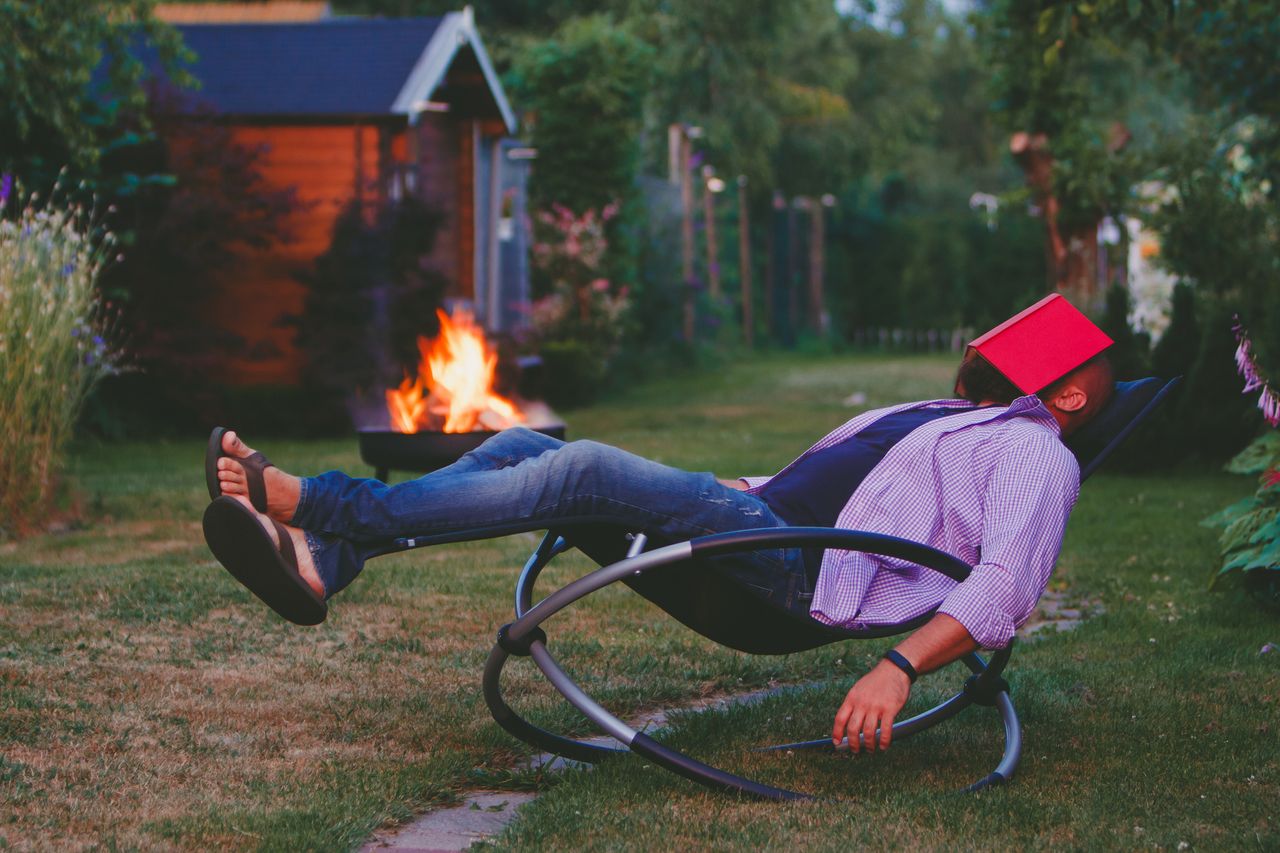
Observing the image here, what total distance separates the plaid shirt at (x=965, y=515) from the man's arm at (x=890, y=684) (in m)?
0.05

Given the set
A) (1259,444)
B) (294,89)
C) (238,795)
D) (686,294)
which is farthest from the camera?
(686,294)

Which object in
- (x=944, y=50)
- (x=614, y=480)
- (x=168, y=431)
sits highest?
(x=944, y=50)

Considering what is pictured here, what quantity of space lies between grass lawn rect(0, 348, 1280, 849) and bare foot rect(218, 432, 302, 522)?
63 cm

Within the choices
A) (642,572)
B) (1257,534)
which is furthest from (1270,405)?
(642,572)

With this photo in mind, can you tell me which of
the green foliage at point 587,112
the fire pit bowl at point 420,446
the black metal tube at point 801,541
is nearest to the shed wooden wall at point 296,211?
the green foliage at point 587,112

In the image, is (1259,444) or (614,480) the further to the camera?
(1259,444)

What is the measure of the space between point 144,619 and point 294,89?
28.8ft

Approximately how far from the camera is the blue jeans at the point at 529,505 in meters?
3.32

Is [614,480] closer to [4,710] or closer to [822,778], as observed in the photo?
[822,778]

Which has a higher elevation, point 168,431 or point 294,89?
point 294,89

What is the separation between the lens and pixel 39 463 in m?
6.99

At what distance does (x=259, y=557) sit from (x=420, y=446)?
7.38ft

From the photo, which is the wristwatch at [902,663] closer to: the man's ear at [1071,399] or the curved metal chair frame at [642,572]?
the curved metal chair frame at [642,572]

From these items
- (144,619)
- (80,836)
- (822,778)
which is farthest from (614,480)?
(144,619)
